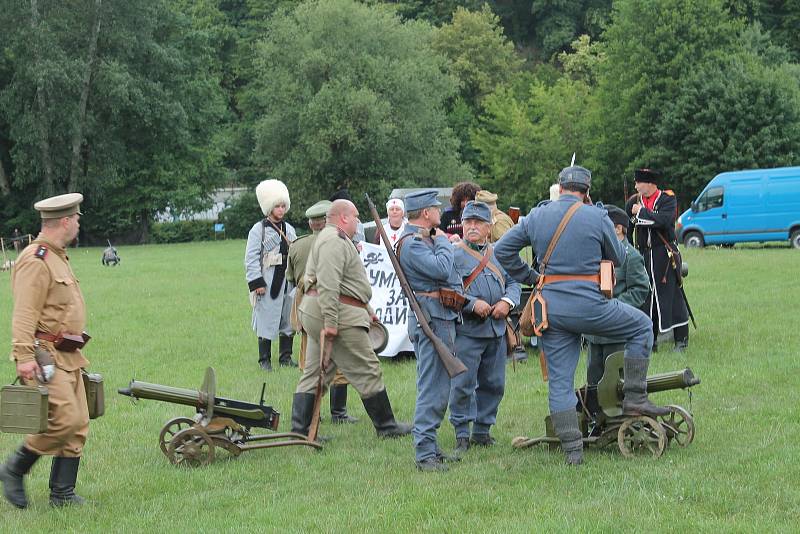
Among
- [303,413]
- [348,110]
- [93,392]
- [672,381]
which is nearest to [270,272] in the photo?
[303,413]

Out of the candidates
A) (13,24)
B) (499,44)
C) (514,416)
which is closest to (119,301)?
(514,416)

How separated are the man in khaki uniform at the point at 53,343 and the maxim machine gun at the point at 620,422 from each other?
330cm

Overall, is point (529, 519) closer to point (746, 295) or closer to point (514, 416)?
point (514, 416)

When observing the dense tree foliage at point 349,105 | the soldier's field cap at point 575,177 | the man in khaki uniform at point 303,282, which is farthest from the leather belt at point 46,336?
the dense tree foliage at point 349,105

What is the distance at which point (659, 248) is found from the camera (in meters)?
11.9

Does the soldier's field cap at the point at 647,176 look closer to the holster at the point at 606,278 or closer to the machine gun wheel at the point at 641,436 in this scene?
the holster at the point at 606,278

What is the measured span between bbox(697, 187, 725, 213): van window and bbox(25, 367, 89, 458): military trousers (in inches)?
1141

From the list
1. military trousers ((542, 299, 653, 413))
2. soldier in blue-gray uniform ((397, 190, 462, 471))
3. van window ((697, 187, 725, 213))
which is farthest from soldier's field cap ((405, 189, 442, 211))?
van window ((697, 187, 725, 213))

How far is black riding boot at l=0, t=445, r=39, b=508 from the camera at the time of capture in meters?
6.81

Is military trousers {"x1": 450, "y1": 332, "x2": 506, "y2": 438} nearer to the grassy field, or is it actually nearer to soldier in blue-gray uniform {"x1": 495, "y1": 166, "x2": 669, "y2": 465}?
the grassy field

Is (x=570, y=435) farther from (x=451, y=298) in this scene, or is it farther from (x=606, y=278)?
Answer: (x=451, y=298)

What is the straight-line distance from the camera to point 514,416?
9.14 m

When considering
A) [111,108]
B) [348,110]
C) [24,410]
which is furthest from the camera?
[348,110]

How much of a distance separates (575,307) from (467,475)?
1400mm
